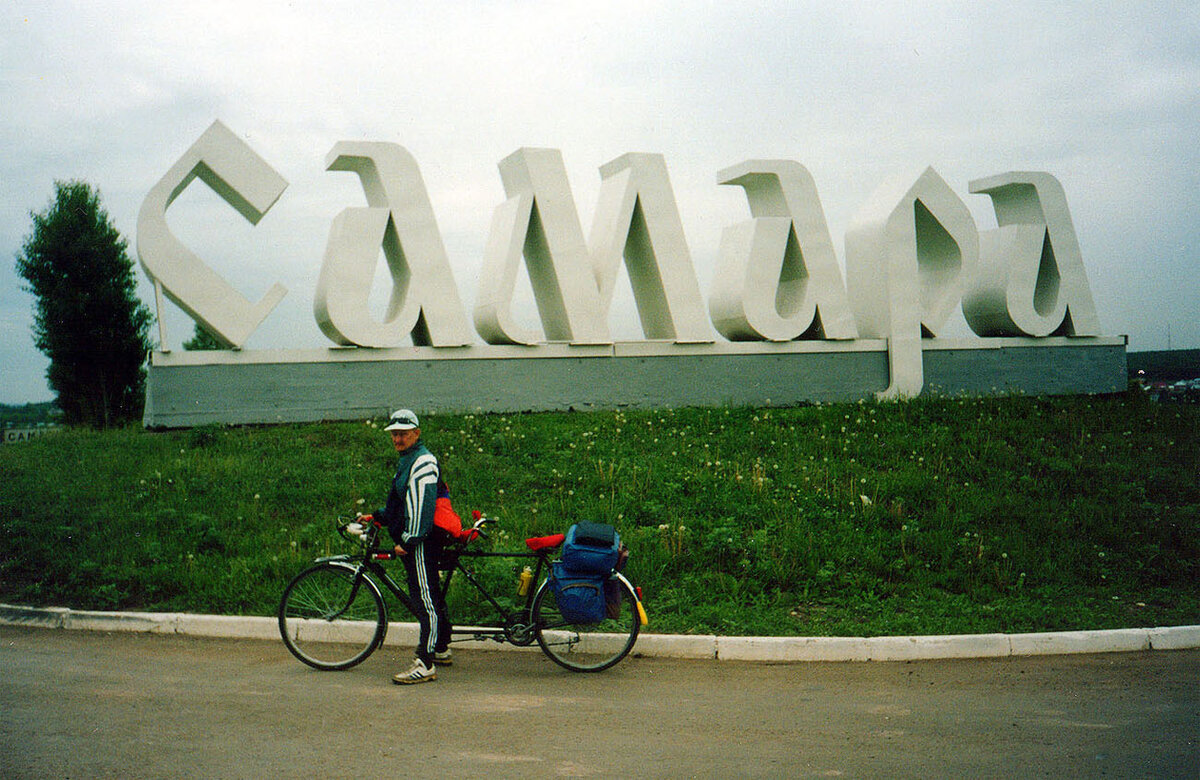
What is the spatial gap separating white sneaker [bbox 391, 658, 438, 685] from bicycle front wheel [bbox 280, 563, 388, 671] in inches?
17.6

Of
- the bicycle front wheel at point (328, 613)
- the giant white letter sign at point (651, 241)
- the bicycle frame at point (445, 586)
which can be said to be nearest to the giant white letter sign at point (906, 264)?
the giant white letter sign at point (651, 241)

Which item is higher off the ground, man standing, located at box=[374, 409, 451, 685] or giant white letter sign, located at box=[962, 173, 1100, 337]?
Answer: giant white letter sign, located at box=[962, 173, 1100, 337]

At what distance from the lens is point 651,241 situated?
17.5 metres

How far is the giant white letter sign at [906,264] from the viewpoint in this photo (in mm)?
18906

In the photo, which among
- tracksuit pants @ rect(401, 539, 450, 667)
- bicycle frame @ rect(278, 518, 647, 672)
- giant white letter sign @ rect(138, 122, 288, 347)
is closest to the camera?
tracksuit pants @ rect(401, 539, 450, 667)

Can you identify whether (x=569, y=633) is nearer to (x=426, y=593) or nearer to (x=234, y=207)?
(x=426, y=593)

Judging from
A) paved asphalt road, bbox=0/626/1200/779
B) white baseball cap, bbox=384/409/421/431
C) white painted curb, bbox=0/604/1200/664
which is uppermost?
white baseball cap, bbox=384/409/421/431

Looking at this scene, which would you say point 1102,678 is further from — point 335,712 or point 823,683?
point 335,712

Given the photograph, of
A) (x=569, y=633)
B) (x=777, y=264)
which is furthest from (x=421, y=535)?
(x=777, y=264)

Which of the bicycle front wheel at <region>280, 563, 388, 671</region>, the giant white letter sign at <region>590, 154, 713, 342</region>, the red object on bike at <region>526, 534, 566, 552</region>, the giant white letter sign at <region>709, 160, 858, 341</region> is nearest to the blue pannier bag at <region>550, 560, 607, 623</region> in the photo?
the red object on bike at <region>526, 534, 566, 552</region>

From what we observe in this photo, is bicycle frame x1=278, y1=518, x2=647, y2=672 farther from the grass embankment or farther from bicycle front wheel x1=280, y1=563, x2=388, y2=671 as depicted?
the grass embankment

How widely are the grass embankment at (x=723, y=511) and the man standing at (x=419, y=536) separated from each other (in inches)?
58.0

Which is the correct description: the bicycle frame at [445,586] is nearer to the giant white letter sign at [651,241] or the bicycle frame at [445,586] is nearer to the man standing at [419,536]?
the man standing at [419,536]

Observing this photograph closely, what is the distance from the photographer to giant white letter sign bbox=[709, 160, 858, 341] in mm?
17891
